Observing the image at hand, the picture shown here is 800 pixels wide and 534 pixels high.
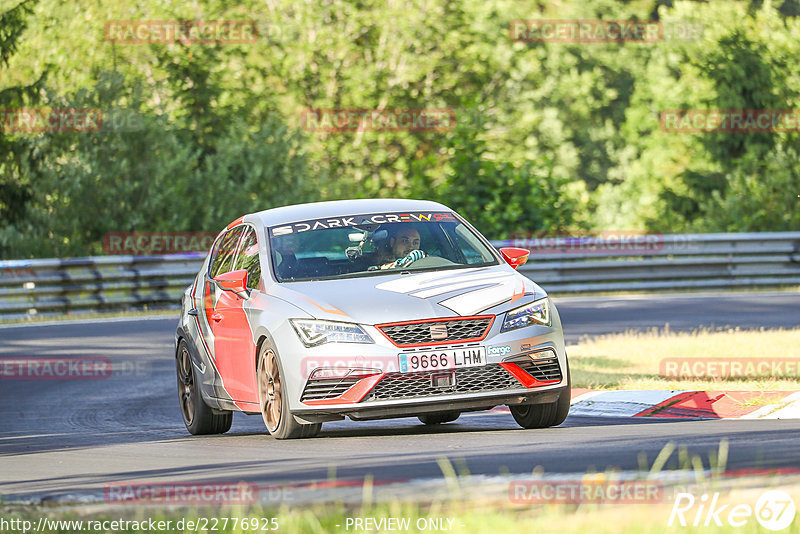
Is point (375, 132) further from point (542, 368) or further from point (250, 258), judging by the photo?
point (542, 368)

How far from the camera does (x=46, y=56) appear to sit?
3750 centimetres

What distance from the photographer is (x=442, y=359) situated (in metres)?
8.94

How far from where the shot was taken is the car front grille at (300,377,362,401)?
8977 millimetres

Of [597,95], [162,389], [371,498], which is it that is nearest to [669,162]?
[597,95]

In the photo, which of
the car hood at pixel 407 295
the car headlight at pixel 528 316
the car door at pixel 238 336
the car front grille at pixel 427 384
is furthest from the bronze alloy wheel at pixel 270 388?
the car headlight at pixel 528 316

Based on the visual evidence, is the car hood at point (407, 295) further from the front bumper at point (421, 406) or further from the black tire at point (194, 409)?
the black tire at point (194, 409)

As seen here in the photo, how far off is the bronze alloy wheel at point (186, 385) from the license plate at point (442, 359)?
115 inches

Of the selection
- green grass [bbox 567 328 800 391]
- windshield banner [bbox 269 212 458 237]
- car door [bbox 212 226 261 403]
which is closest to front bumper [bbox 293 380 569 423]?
car door [bbox 212 226 261 403]

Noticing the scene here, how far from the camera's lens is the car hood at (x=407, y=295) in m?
8.99

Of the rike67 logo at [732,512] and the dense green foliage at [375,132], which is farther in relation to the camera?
the dense green foliage at [375,132]

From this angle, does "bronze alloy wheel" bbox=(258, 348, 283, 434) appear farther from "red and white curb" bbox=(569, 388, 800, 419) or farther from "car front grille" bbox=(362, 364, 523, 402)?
"red and white curb" bbox=(569, 388, 800, 419)

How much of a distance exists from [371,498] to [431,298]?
314cm

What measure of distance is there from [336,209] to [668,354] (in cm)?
481

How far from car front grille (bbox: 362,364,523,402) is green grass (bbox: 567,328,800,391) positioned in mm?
3043
